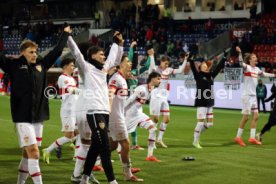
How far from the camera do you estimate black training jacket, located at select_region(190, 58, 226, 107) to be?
46.7 ft

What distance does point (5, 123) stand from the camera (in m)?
19.8

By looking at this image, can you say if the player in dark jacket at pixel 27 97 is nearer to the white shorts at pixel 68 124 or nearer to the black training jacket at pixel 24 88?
the black training jacket at pixel 24 88

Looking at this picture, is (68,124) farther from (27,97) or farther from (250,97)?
(250,97)

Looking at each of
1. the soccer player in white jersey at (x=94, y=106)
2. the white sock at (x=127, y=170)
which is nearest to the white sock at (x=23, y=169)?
the soccer player in white jersey at (x=94, y=106)

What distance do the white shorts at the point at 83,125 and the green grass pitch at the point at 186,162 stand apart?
1.02 meters

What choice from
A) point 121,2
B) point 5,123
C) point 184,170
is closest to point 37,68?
point 184,170

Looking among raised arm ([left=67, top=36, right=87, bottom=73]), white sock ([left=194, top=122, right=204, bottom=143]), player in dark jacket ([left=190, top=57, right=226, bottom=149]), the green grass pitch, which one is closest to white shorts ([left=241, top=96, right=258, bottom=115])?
the green grass pitch

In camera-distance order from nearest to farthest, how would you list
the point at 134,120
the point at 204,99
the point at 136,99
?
the point at 136,99, the point at 134,120, the point at 204,99

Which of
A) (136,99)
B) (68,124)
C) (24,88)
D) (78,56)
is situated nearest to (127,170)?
(136,99)

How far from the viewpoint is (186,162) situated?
11602 millimetres

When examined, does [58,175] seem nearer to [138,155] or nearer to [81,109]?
[81,109]

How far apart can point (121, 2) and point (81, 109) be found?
4259 centimetres

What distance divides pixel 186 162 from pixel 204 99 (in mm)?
3093

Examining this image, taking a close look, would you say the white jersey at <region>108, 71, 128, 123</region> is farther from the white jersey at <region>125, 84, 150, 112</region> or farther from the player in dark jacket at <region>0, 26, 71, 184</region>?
the player in dark jacket at <region>0, 26, 71, 184</region>
